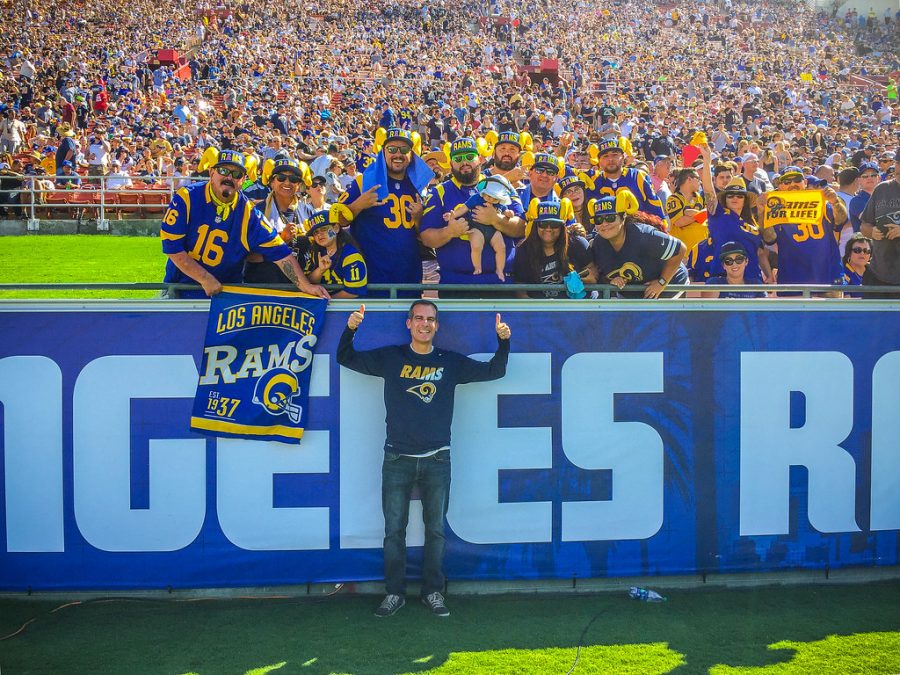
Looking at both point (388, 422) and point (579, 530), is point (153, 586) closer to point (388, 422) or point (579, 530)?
point (388, 422)

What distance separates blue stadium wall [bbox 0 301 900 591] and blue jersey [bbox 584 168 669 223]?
5.11 ft

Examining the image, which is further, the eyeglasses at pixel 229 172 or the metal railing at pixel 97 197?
the metal railing at pixel 97 197

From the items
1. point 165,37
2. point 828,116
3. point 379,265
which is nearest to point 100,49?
point 165,37

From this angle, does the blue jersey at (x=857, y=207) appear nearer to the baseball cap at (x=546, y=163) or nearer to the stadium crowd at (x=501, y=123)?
the stadium crowd at (x=501, y=123)

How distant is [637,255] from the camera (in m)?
5.95

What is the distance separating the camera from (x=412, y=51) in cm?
3412

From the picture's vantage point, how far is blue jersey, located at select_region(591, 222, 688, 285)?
19.3 feet

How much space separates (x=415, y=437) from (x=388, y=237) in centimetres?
164

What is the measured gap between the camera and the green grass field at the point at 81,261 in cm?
1238

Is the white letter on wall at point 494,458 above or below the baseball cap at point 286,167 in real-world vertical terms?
below

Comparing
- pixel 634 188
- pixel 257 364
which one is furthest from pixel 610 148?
pixel 257 364

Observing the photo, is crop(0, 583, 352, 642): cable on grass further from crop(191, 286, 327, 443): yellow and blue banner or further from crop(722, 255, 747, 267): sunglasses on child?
crop(722, 255, 747, 267): sunglasses on child

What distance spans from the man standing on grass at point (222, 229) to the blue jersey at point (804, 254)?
151 inches

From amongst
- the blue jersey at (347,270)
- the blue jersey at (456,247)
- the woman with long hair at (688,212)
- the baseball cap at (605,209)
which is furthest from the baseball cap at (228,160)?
the woman with long hair at (688,212)
